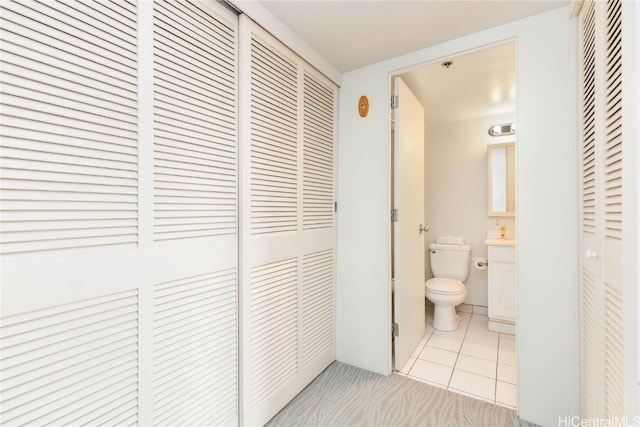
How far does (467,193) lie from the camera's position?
3.27 metres

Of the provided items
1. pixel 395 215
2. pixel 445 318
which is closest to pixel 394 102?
pixel 395 215

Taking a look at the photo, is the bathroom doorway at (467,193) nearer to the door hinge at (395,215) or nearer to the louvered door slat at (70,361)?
the door hinge at (395,215)

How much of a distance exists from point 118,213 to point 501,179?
3331 mm

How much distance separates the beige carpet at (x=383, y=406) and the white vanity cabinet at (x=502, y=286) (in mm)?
1251

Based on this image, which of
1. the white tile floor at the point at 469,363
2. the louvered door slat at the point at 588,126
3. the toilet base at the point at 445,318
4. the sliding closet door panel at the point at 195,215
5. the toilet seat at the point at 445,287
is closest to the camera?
the sliding closet door panel at the point at 195,215

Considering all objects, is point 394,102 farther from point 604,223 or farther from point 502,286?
point 502,286

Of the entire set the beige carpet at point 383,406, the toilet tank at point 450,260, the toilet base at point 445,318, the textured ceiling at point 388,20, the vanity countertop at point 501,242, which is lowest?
the beige carpet at point 383,406

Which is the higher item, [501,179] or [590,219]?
[501,179]

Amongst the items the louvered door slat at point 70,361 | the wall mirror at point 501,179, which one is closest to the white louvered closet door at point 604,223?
the louvered door slat at point 70,361

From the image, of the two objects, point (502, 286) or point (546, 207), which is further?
point (502, 286)

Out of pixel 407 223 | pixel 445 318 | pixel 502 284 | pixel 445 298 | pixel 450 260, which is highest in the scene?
pixel 407 223

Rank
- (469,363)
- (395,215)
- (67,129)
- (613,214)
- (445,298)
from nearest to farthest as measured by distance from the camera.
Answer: (67,129) → (613,214) → (395,215) → (469,363) → (445,298)

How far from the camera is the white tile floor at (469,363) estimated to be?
1881mm

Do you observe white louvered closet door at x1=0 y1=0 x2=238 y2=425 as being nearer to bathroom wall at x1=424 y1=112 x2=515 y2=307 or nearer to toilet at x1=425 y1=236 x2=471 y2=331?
toilet at x1=425 y1=236 x2=471 y2=331
